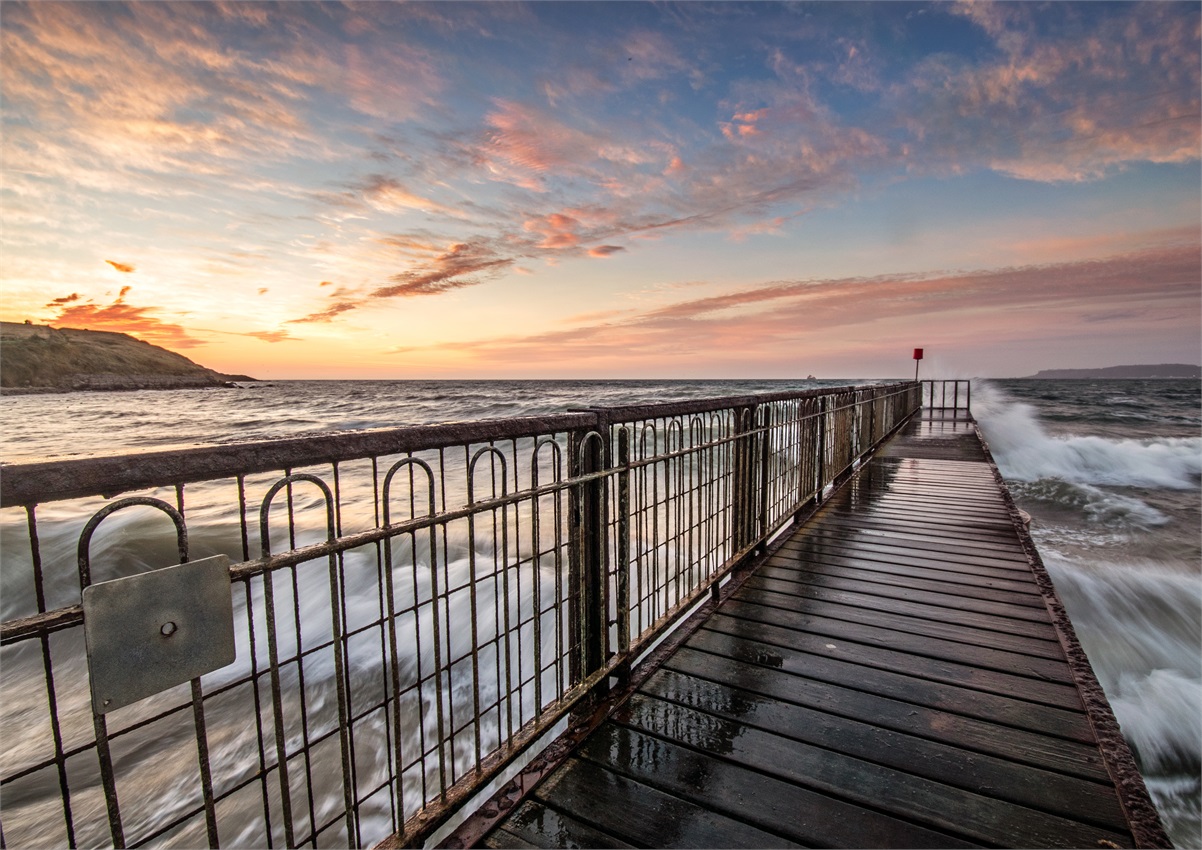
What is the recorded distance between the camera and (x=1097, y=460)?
1800 cm

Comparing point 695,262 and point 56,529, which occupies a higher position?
point 695,262

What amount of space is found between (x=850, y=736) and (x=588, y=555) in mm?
1561

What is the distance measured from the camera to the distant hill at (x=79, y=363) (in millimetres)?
61250

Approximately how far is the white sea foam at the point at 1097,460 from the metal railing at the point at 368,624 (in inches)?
468

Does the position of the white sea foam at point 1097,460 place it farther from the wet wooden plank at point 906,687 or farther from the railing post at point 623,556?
the railing post at point 623,556

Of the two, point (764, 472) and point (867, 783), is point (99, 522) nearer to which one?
point (867, 783)

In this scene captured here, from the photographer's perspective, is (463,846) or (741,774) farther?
(741,774)

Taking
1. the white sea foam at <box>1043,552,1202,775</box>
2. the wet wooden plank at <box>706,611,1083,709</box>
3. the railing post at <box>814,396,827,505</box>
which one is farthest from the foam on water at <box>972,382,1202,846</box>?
the railing post at <box>814,396,827,505</box>

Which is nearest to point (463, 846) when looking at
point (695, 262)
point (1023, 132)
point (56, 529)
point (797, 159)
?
point (56, 529)

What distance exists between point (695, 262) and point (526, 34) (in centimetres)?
1275

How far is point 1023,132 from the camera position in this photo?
11.2m

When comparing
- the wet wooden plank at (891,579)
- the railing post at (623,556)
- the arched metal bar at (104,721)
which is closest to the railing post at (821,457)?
the wet wooden plank at (891,579)

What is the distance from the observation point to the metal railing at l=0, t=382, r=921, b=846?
52.9 inches

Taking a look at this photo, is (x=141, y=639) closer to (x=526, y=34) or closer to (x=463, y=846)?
(x=463, y=846)
